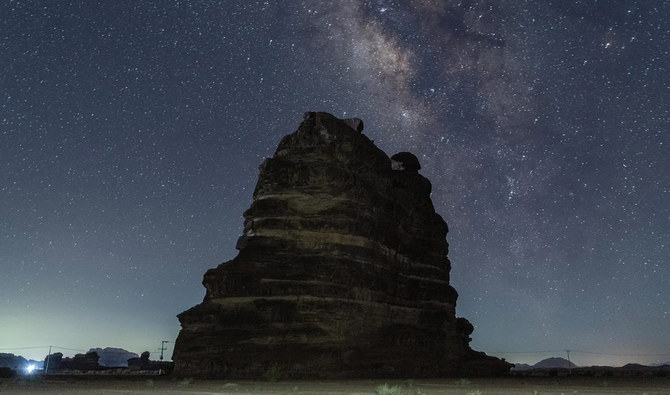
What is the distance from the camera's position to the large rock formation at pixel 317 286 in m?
24.0

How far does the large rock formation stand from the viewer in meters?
24.0

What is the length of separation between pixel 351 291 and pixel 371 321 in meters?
2.37

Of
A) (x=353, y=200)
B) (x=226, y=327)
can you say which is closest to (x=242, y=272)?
(x=226, y=327)

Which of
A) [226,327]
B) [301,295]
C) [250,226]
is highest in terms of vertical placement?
[250,226]

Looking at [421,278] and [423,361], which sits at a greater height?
[421,278]

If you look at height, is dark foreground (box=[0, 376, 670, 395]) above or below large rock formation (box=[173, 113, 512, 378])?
below

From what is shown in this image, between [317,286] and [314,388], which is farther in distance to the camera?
[317,286]

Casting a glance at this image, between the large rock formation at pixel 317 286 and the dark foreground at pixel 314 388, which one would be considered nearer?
the dark foreground at pixel 314 388

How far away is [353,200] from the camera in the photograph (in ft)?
94.6

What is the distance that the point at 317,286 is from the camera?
82.6 ft

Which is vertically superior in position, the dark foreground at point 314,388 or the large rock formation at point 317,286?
the large rock formation at point 317,286

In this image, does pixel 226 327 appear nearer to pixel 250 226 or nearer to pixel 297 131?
pixel 250 226

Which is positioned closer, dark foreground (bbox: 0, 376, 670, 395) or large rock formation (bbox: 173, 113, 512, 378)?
dark foreground (bbox: 0, 376, 670, 395)

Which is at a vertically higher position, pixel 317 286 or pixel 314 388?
pixel 317 286
